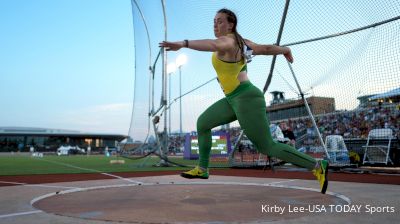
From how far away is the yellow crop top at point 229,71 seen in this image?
140 inches

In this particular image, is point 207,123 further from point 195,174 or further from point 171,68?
point 171,68

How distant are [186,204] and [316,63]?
18.7 ft

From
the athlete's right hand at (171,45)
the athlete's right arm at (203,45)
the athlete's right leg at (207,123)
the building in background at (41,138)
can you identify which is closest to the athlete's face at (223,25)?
the athlete's right arm at (203,45)

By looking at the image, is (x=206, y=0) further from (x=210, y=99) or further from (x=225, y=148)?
(x=225, y=148)

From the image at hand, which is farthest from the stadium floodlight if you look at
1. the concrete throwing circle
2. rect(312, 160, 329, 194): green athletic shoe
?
rect(312, 160, 329, 194): green athletic shoe

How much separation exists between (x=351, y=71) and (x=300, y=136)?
271 inches

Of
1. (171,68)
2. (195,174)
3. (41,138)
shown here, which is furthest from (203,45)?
(41,138)

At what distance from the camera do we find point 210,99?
10.4 m

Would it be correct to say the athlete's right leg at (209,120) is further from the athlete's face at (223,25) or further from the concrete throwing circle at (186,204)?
the athlete's face at (223,25)

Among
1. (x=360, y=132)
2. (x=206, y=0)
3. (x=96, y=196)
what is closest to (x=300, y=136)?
(x=360, y=132)

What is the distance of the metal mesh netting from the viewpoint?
24.6 feet

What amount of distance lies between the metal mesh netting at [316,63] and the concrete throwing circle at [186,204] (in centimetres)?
388

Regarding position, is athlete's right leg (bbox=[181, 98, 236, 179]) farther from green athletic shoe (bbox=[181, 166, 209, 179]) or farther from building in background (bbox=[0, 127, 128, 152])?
building in background (bbox=[0, 127, 128, 152])

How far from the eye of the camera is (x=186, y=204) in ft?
13.2
